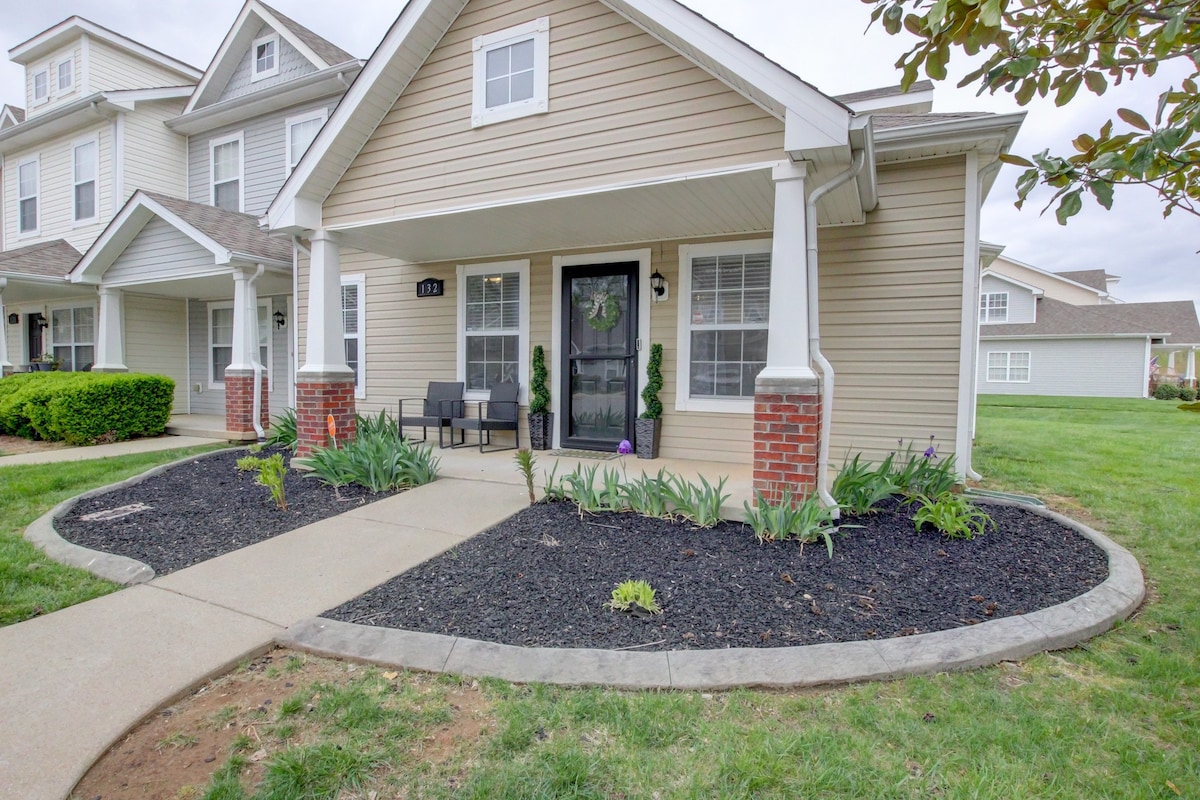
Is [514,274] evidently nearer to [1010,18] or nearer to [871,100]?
[871,100]

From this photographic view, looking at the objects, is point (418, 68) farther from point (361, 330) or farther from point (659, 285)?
point (361, 330)

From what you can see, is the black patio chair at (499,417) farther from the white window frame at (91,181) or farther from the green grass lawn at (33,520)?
the white window frame at (91,181)

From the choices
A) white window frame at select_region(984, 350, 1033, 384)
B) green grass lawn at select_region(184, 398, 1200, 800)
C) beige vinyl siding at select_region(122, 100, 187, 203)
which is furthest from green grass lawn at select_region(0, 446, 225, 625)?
white window frame at select_region(984, 350, 1033, 384)

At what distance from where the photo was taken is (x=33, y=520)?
174 inches

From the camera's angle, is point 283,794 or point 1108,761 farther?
point 1108,761

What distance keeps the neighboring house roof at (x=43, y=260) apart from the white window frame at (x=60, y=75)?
310 centimetres

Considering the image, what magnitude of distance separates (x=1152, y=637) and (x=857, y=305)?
3542 millimetres

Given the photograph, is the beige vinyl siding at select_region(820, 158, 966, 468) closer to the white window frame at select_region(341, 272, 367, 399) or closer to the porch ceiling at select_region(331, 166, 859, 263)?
the porch ceiling at select_region(331, 166, 859, 263)

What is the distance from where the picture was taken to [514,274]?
7.44m

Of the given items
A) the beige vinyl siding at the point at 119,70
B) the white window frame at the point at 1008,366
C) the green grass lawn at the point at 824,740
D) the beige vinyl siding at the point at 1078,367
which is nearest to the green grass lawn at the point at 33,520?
the green grass lawn at the point at 824,740

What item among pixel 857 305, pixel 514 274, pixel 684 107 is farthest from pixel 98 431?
pixel 857 305

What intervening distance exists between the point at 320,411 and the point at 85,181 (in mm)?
10135

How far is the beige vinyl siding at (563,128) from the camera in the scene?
4.35 metres

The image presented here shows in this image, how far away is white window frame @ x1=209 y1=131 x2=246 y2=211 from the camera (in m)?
10.5
